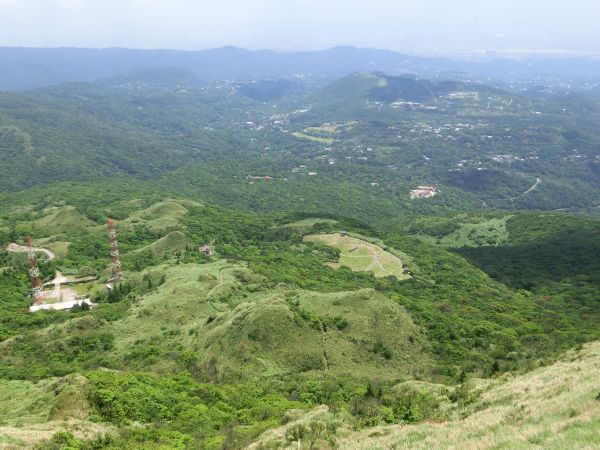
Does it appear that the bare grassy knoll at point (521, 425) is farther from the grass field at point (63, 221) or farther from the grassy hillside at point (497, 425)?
the grass field at point (63, 221)

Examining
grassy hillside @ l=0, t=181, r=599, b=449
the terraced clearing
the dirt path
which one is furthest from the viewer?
the dirt path

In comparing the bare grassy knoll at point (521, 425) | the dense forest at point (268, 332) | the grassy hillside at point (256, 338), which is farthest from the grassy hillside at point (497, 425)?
the grassy hillside at point (256, 338)

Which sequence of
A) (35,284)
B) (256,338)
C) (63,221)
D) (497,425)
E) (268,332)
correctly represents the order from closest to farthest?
(497,425), (256,338), (268,332), (35,284), (63,221)

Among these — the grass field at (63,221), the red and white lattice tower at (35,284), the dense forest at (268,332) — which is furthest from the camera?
the grass field at (63,221)

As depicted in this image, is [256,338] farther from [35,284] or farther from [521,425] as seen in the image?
[35,284]

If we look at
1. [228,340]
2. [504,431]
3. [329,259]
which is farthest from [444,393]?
[329,259]

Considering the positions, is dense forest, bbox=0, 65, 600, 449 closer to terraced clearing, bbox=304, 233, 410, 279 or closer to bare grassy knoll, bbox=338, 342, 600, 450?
bare grassy knoll, bbox=338, 342, 600, 450

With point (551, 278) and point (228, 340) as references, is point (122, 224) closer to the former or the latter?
point (228, 340)

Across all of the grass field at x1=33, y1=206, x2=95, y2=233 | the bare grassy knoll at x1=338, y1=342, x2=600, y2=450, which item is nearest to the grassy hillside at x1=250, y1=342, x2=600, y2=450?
the bare grassy knoll at x1=338, y1=342, x2=600, y2=450

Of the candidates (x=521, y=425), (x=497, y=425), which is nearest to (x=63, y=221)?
(x=497, y=425)
